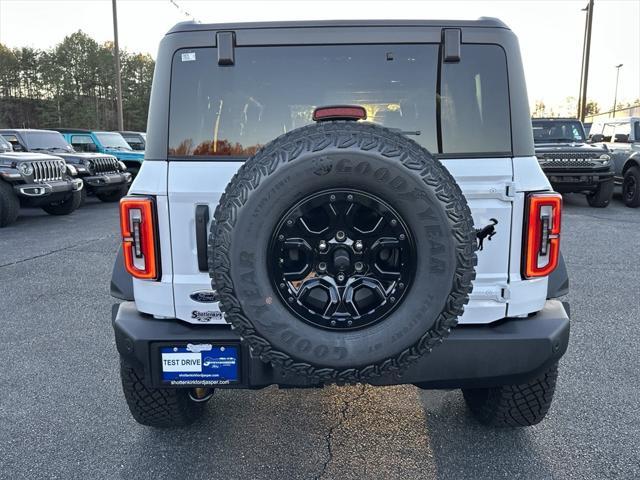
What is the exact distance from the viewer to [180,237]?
213 centimetres

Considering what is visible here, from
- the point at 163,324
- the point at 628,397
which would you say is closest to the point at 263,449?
the point at 163,324

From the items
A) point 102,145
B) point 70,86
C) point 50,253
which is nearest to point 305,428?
point 50,253

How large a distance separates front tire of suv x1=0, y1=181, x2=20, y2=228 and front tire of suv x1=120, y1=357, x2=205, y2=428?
7.79m

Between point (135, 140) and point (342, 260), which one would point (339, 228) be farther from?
point (135, 140)

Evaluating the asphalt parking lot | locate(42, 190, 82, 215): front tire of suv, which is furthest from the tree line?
the asphalt parking lot

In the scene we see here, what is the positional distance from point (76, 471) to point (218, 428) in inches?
27.1

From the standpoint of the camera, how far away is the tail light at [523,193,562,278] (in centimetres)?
207

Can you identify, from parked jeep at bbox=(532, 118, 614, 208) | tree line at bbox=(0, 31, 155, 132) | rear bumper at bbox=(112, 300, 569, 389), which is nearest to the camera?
rear bumper at bbox=(112, 300, 569, 389)

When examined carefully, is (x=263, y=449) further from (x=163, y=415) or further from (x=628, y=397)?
(x=628, y=397)

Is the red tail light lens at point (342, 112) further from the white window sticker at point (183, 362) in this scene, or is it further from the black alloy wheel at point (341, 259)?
the white window sticker at point (183, 362)

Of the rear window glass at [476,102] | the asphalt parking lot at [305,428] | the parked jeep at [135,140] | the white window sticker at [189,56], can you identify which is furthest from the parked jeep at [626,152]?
the parked jeep at [135,140]

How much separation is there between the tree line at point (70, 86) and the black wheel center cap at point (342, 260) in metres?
60.2

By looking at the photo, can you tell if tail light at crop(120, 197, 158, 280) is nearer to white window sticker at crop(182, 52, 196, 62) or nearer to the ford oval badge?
the ford oval badge

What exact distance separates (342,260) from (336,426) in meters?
1.32
